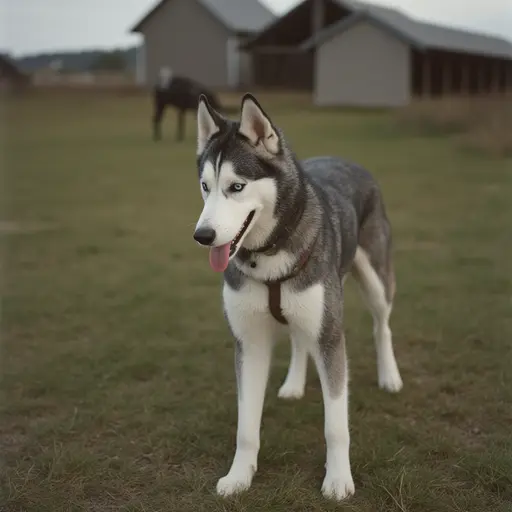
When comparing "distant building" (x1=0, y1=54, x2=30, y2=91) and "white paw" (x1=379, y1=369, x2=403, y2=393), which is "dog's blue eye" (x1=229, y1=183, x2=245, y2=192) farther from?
"distant building" (x1=0, y1=54, x2=30, y2=91)

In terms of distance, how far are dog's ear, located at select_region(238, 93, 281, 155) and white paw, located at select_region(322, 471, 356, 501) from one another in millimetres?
1357

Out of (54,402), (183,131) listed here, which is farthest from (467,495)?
(183,131)

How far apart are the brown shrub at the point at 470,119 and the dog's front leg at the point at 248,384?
419 inches

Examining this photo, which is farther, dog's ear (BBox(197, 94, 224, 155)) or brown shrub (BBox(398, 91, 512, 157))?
brown shrub (BBox(398, 91, 512, 157))

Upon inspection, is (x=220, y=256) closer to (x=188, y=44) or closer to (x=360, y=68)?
(x=188, y=44)

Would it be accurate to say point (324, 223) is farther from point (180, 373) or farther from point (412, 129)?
point (412, 129)

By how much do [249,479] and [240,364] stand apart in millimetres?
489

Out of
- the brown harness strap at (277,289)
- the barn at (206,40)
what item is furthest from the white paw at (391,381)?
the barn at (206,40)

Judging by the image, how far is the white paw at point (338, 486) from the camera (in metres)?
2.78

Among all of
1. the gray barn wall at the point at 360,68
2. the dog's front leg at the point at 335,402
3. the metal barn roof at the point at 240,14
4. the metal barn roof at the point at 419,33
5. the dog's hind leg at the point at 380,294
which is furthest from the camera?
the gray barn wall at the point at 360,68

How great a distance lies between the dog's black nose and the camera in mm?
2422

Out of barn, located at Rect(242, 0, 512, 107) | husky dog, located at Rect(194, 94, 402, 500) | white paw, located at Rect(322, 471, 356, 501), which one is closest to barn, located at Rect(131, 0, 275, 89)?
barn, located at Rect(242, 0, 512, 107)

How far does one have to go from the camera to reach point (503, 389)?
3729mm

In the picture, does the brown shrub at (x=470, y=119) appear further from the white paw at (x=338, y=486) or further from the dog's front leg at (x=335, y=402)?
the white paw at (x=338, y=486)
